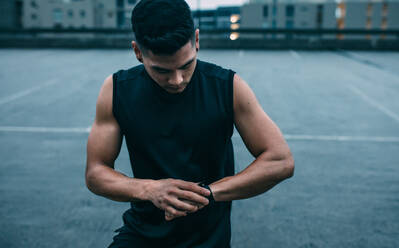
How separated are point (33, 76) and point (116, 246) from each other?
1227 centimetres

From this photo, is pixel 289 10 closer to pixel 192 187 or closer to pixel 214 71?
pixel 214 71

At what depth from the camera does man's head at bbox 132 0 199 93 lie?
145 cm

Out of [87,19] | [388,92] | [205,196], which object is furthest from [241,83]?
[87,19]

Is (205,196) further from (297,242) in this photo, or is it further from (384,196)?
(384,196)

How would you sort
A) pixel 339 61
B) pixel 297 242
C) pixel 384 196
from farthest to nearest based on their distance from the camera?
1. pixel 339 61
2. pixel 384 196
3. pixel 297 242

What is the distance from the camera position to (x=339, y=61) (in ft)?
57.2

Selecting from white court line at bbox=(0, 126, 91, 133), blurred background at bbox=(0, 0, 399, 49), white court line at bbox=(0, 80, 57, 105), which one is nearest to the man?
white court line at bbox=(0, 126, 91, 133)

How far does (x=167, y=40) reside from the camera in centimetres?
146

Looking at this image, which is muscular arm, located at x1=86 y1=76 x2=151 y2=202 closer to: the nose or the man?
the man

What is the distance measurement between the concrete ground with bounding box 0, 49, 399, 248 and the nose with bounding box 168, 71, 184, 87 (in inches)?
82.4

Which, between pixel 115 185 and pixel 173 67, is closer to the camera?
pixel 173 67

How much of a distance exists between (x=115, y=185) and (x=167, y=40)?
0.67m

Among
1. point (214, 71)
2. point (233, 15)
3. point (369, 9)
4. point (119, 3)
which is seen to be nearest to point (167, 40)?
point (214, 71)

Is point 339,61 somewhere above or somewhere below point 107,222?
above
